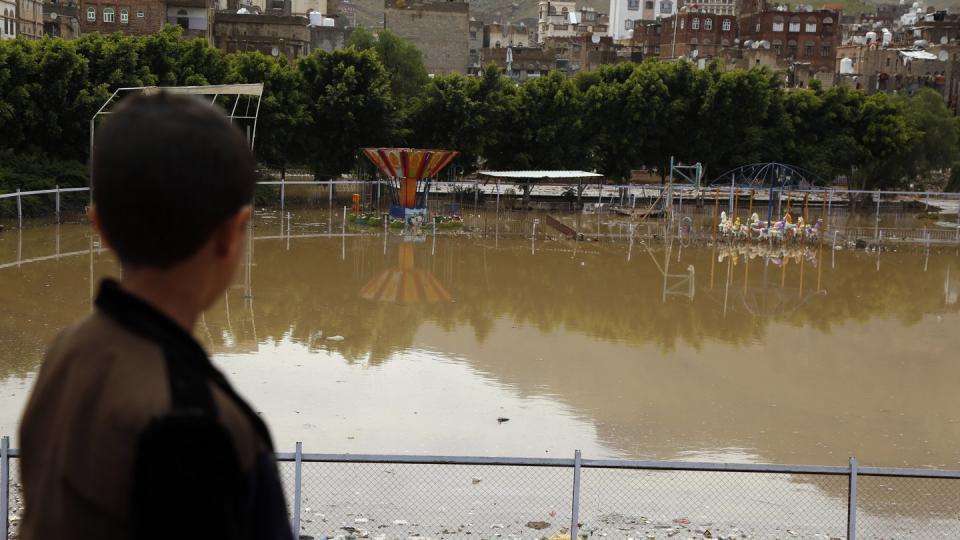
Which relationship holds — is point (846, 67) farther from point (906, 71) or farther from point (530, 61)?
point (530, 61)

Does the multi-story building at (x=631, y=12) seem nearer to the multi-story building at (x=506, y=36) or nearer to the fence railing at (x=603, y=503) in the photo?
the multi-story building at (x=506, y=36)

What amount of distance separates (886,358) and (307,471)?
1072cm

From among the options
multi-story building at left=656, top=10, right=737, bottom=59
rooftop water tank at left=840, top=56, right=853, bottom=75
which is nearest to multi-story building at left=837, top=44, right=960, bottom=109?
rooftop water tank at left=840, top=56, right=853, bottom=75

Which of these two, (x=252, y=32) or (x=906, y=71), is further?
(x=906, y=71)

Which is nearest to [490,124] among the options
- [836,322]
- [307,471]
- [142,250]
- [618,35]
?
[836,322]

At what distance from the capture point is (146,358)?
1494 millimetres

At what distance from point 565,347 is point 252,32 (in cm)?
5156

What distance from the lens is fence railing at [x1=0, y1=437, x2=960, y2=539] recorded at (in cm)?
923

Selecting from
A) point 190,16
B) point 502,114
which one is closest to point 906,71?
point 502,114

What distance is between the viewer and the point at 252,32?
2557 inches

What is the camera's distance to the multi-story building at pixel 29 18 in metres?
57.9

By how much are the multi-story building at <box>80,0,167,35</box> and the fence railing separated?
5387 cm

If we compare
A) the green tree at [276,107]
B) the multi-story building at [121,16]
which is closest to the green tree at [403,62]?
the multi-story building at [121,16]

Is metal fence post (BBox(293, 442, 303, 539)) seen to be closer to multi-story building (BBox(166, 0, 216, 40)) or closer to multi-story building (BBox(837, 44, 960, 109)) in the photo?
multi-story building (BBox(166, 0, 216, 40))
